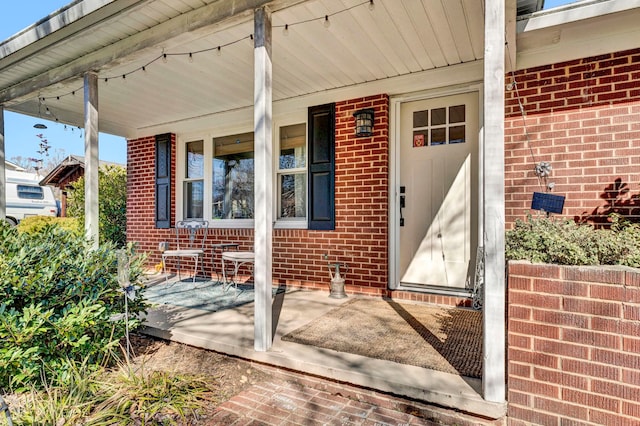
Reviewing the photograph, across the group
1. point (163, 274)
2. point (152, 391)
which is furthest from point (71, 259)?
point (163, 274)

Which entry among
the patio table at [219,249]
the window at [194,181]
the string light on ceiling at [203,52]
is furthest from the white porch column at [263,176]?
the window at [194,181]

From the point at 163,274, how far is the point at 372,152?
3.83m

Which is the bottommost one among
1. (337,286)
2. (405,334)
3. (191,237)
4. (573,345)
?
(405,334)

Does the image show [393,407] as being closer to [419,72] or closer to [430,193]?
[430,193]

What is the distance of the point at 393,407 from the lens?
1.88 metres

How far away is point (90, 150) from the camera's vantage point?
3463mm

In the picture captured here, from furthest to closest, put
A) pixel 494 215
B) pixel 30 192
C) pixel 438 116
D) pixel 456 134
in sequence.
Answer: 1. pixel 30 192
2. pixel 438 116
3. pixel 456 134
4. pixel 494 215

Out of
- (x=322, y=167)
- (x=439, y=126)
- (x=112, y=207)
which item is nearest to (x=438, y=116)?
(x=439, y=126)

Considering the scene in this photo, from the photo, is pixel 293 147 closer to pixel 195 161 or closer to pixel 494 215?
pixel 195 161

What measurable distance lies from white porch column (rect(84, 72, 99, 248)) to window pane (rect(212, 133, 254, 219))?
6.62 feet

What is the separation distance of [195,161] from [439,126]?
3807mm

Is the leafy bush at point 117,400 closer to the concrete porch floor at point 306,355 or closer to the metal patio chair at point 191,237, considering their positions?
the concrete porch floor at point 306,355

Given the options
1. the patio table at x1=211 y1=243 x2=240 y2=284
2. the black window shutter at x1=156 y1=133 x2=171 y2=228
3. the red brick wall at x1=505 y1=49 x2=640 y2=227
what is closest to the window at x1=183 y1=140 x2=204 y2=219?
the black window shutter at x1=156 y1=133 x2=171 y2=228

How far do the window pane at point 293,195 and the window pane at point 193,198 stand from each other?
5.23 ft
